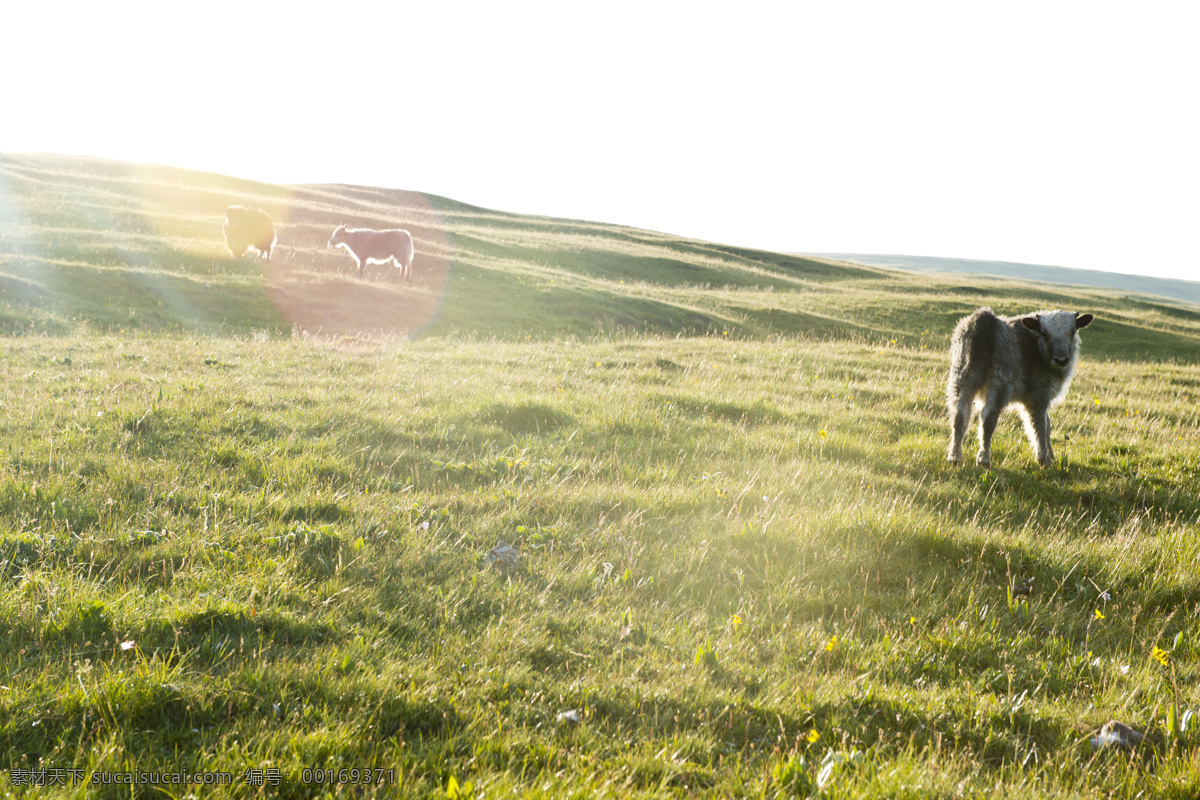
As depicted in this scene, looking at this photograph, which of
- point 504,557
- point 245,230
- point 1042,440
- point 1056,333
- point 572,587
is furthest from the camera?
point 245,230

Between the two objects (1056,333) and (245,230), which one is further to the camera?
(245,230)

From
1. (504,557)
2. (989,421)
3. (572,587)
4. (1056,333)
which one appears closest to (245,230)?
(504,557)

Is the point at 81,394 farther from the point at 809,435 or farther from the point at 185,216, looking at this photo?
the point at 185,216

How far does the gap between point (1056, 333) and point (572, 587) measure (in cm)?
805

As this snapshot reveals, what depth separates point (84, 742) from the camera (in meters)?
3.27

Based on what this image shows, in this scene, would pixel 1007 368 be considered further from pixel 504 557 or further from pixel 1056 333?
pixel 504 557

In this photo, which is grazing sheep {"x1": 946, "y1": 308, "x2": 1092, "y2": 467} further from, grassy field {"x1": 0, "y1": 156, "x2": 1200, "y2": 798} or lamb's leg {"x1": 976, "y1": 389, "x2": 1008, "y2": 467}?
grassy field {"x1": 0, "y1": 156, "x2": 1200, "y2": 798}

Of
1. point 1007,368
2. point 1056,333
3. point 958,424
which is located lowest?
point 958,424

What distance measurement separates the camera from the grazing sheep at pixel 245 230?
3011 centimetres

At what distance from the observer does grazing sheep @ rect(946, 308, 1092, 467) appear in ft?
30.2

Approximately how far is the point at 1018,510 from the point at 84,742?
886 centimetres

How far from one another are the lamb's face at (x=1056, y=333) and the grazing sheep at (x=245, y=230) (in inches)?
1217

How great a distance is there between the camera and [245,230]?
1187 inches

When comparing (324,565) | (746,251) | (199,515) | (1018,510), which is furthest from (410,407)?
(746,251)
